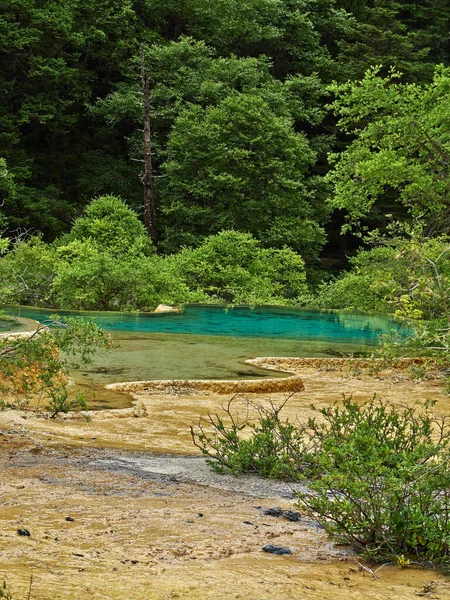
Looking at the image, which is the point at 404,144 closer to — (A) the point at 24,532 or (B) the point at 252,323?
(B) the point at 252,323

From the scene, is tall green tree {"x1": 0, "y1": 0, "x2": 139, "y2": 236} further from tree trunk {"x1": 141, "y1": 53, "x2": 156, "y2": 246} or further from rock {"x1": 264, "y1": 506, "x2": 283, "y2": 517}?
rock {"x1": 264, "y1": 506, "x2": 283, "y2": 517}

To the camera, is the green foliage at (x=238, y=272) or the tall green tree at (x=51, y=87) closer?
the green foliage at (x=238, y=272)

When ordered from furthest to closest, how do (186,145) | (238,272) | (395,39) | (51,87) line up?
(395,39) < (51,87) < (186,145) < (238,272)

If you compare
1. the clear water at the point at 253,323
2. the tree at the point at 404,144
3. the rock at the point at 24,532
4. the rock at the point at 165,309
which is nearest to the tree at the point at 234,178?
the rock at the point at 165,309

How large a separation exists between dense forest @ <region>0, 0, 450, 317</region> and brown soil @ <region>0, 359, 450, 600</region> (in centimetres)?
1443

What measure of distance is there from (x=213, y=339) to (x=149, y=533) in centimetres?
1089

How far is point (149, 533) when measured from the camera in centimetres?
450

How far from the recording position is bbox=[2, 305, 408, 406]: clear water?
468 inches

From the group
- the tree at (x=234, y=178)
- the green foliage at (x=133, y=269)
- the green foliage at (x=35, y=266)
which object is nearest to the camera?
the green foliage at (x=133, y=269)

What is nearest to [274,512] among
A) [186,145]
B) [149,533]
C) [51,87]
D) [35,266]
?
[149,533]

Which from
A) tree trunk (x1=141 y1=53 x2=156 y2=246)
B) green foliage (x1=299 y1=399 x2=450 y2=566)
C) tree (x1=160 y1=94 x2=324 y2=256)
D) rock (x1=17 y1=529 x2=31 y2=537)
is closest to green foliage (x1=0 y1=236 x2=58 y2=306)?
tree trunk (x1=141 y1=53 x2=156 y2=246)

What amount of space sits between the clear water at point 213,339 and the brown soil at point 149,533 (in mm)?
3080

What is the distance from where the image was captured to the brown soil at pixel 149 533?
144 inches

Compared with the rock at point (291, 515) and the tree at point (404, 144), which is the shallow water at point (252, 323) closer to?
the tree at point (404, 144)
